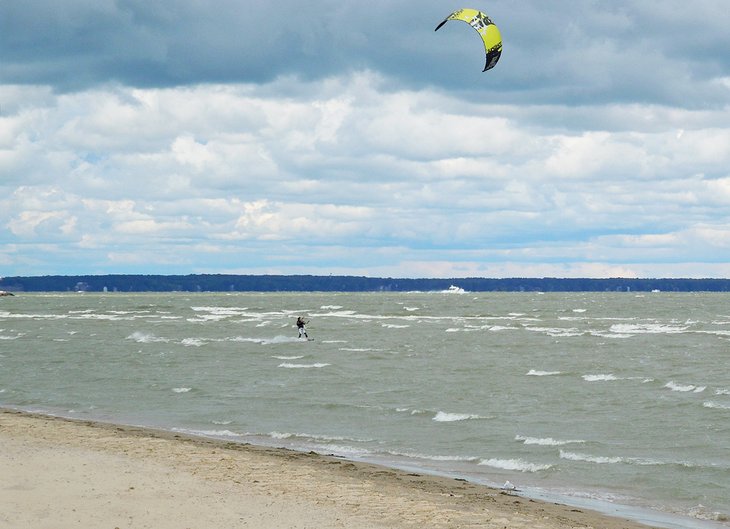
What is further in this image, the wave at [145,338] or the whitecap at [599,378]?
the wave at [145,338]

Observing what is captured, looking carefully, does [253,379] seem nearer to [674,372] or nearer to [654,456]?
[674,372]

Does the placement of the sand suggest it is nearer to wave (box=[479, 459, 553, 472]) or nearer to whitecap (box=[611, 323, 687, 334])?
wave (box=[479, 459, 553, 472])

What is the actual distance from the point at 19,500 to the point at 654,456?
38.9ft

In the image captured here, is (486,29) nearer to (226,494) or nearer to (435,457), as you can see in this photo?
(435,457)

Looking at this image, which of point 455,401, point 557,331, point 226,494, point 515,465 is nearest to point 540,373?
point 455,401

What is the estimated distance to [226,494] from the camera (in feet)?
43.8

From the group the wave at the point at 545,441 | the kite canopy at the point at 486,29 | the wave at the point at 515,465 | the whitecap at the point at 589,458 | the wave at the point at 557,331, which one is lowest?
the wave at the point at 515,465

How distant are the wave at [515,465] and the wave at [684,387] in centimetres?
1285

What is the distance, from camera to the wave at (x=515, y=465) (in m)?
17.8

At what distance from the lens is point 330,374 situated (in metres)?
34.9

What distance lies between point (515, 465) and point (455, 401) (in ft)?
30.0

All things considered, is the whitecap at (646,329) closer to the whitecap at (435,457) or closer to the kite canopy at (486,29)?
the kite canopy at (486,29)

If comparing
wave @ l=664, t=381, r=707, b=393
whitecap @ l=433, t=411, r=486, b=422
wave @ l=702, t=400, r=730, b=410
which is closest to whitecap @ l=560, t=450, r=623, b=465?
whitecap @ l=433, t=411, r=486, b=422

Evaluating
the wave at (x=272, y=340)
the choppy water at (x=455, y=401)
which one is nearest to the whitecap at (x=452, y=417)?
the choppy water at (x=455, y=401)
